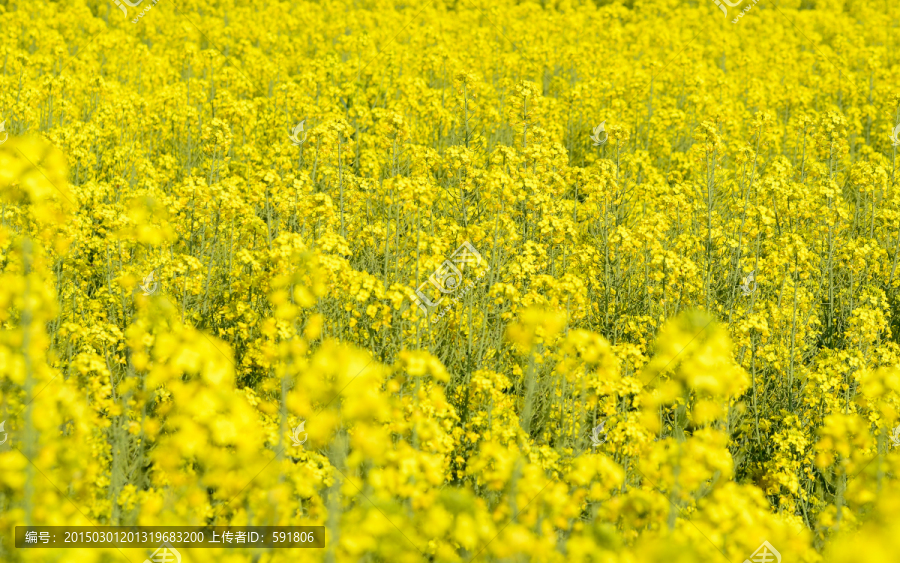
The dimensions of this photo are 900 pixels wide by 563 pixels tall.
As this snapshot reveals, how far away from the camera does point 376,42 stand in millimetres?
19016

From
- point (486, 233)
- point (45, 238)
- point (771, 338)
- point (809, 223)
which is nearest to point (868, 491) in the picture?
point (771, 338)

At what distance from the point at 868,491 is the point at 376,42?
16983 millimetres

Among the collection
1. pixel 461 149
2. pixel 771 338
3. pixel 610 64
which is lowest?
pixel 771 338

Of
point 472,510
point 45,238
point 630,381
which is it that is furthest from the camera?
point 45,238

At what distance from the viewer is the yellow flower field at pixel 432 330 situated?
13.4 ft

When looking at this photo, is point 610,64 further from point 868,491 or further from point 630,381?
point 868,491

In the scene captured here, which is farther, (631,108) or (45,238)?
(631,108)

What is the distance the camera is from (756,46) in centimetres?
2250

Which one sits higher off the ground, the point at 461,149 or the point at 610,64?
the point at 610,64

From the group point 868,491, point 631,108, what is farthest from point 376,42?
point 868,491

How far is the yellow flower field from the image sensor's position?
4.09 meters

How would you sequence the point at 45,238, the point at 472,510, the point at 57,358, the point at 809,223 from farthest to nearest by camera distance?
the point at 809,223 < the point at 45,238 < the point at 57,358 < the point at 472,510

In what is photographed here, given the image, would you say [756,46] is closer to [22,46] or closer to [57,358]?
[22,46]

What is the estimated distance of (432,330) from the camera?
22.7 ft
